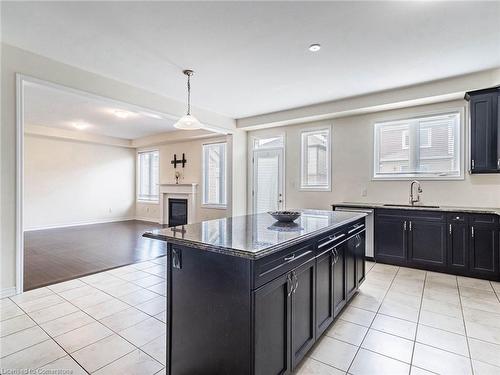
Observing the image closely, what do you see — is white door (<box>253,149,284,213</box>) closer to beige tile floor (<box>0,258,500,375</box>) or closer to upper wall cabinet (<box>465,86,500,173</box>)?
beige tile floor (<box>0,258,500,375</box>)

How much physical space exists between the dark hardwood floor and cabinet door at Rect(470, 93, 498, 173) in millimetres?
5186

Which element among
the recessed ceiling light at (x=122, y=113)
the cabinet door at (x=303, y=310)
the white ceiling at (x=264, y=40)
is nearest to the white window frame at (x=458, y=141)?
the white ceiling at (x=264, y=40)

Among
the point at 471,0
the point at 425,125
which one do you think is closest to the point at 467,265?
the point at 425,125

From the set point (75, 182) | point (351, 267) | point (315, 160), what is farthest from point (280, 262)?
point (75, 182)

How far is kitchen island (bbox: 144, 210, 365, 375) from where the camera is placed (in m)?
1.41

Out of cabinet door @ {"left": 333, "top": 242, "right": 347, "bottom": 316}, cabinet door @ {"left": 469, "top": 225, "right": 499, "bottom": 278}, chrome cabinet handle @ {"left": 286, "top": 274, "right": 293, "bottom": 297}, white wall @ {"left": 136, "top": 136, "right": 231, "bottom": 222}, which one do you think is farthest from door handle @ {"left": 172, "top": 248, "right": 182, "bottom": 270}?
white wall @ {"left": 136, "top": 136, "right": 231, "bottom": 222}

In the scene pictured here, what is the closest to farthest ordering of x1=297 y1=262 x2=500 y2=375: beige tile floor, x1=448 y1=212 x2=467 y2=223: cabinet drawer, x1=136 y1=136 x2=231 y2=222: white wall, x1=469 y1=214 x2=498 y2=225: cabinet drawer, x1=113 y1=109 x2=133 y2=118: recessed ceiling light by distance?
1. x1=297 y1=262 x2=500 y2=375: beige tile floor
2. x1=469 y1=214 x2=498 y2=225: cabinet drawer
3. x1=448 y1=212 x2=467 y2=223: cabinet drawer
4. x1=113 y1=109 x2=133 y2=118: recessed ceiling light
5. x1=136 y1=136 x2=231 y2=222: white wall

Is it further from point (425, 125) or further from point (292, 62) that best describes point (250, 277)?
point (425, 125)

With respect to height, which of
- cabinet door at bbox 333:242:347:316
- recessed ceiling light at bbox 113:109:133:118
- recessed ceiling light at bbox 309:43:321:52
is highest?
recessed ceiling light at bbox 113:109:133:118

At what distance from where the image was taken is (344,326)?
2.41 meters

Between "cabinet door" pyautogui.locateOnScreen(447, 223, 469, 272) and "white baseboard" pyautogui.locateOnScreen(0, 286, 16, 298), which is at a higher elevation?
"cabinet door" pyautogui.locateOnScreen(447, 223, 469, 272)

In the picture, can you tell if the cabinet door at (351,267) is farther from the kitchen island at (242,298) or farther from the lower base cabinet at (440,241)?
the lower base cabinet at (440,241)

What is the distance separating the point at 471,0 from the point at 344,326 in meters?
3.02

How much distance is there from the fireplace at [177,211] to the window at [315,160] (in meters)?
3.95
